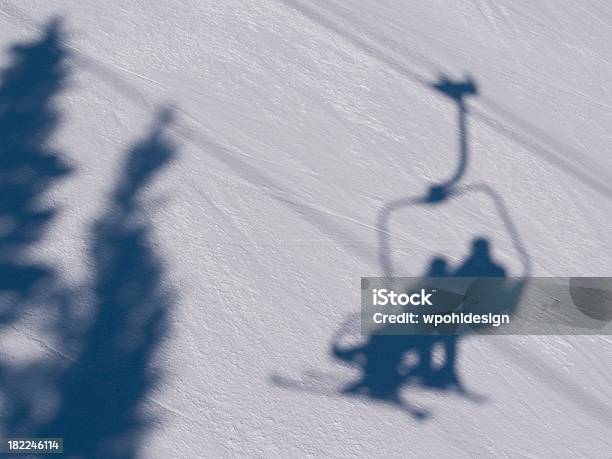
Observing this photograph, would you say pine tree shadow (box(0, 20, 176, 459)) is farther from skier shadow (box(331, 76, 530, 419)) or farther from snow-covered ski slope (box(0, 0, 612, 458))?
skier shadow (box(331, 76, 530, 419))

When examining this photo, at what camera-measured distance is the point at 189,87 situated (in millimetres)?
4270

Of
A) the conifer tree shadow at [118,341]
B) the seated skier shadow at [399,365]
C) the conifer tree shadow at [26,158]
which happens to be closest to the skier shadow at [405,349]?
the seated skier shadow at [399,365]

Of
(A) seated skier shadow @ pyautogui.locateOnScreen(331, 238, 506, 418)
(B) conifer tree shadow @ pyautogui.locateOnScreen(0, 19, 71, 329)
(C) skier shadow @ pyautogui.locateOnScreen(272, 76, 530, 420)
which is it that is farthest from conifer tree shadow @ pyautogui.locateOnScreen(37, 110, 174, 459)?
(A) seated skier shadow @ pyautogui.locateOnScreen(331, 238, 506, 418)

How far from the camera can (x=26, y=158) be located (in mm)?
3707

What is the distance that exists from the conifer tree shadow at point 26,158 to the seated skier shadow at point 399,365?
4.93ft

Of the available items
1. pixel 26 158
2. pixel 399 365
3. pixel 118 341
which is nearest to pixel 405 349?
pixel 399 365

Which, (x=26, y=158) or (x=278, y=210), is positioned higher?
(x=278, y=210)

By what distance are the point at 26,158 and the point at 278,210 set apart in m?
1.35

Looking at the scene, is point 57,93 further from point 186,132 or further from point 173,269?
point 173,269

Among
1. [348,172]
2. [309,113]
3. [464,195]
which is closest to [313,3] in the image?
[309,113]

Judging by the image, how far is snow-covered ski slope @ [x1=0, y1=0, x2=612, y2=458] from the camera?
312cm

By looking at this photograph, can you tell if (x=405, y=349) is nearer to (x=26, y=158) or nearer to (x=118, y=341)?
(x=118, y=341)

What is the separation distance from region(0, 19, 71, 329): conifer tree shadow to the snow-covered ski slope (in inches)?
0.5

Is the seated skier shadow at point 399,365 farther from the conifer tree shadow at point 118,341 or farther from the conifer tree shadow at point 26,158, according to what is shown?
the conifer tree shadow at point 26,158
